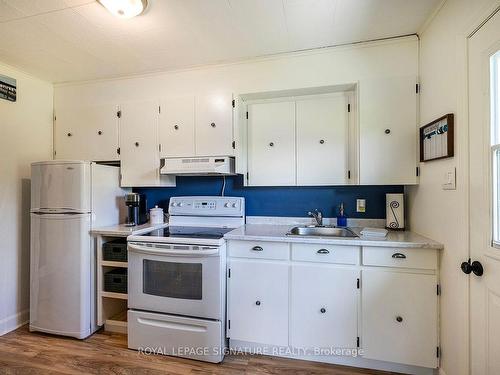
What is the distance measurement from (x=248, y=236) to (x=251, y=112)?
47.4 inches

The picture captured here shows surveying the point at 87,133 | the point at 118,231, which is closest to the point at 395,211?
the point at 118,231

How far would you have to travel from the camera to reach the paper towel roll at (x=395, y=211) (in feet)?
6.94

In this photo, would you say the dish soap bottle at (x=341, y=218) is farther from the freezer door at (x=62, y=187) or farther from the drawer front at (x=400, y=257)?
the freezer door at (x=62, y=187)

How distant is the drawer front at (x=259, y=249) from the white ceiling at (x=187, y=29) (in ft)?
5.25

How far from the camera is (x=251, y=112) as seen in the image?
2434 millimetres

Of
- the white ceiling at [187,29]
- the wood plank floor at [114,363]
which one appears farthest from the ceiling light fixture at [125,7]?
the wood plank floor at [114,363]

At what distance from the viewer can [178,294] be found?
1936 millimetres

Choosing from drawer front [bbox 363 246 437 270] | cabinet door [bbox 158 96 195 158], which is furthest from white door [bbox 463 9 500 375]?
cabinet door [bbox 158 96 195 158]

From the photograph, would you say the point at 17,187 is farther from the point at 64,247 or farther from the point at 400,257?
the point at 400,257

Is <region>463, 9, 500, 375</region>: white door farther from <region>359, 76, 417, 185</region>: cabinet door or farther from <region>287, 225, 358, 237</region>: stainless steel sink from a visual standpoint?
<region>287, 225, 358, 237</region>: stainless steel sink

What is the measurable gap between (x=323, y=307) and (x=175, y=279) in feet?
3.66

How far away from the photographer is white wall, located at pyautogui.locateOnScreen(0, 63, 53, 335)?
2322mm

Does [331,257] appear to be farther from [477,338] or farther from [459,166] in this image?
[459,166]

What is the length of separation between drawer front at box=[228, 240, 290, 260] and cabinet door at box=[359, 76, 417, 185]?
2.78 ft
